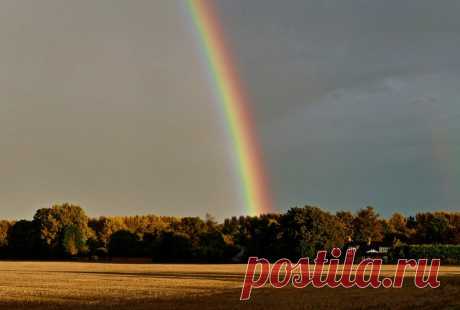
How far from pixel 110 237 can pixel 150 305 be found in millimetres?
125145

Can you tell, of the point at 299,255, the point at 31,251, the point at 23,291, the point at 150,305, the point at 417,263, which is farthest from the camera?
the point at 31,251

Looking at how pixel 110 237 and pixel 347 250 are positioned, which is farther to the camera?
pixel 110 237

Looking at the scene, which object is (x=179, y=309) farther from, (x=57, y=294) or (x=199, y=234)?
(x=199, y=234)

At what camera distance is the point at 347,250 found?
11662 cm

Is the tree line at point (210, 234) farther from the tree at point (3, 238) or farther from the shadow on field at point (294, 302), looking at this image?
the shadow on field at point (294, 302)

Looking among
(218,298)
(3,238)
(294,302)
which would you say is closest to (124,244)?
(3,238)

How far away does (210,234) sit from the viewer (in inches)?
5256

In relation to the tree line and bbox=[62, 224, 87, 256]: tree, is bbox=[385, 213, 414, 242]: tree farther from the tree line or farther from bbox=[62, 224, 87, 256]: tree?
bbox=[62, 224, 87, 256]: tree

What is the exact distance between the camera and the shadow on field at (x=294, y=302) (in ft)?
98.4

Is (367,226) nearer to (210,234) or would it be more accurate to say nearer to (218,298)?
(210,234)

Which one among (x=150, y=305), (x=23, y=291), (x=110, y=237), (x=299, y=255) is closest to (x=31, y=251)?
(x=110, y=237)

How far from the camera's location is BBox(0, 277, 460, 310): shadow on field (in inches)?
1180

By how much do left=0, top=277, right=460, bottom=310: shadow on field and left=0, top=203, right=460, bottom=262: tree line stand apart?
7824 cm

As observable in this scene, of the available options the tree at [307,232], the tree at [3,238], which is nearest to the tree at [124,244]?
the tree at [3,238]
